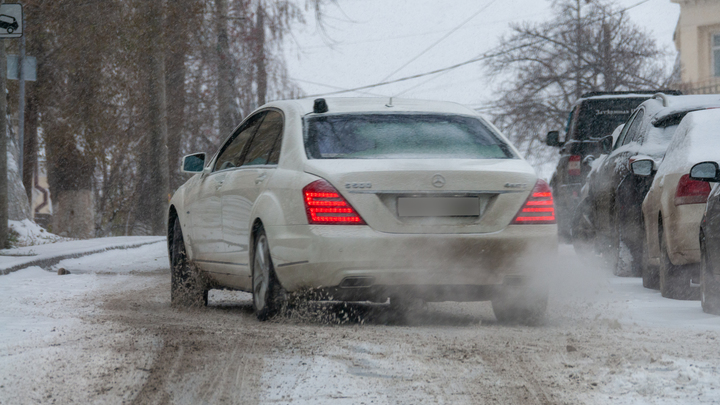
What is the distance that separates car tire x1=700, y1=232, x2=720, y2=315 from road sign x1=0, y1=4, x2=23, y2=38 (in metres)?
9.80

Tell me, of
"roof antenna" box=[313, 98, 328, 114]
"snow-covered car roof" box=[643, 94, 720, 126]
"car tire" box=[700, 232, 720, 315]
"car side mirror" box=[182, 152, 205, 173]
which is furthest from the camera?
"snow-covered car roof" box=[643, 94, 720, 126]

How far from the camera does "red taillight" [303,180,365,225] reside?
582 centimetres

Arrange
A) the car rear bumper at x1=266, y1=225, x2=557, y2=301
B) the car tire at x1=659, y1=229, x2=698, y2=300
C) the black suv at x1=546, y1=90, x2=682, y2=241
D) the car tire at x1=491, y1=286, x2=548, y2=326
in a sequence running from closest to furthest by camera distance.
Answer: the car rear bumper at x1=266, y1=225, x2=557, y2=301, the car tire at x1=491, y1=286, x2=548, y2=326, the car tire at x1=659, y1=229, x2=698, y2=300, the black suv at x1=546, y1=90, x2=682, y2=241

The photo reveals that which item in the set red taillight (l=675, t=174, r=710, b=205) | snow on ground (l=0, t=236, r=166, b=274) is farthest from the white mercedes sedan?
snow on ground (l=0, t=236, r=166, b=274)

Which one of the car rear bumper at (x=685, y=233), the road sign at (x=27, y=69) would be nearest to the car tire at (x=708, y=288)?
the car rear bumper at (x=685, y=233)

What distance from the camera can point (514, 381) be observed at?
4273mm

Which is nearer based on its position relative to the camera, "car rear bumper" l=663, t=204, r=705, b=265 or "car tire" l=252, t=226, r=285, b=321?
"car tire" l=252, t=226, r=285, b=321

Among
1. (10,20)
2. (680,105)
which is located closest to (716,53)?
(680,105)

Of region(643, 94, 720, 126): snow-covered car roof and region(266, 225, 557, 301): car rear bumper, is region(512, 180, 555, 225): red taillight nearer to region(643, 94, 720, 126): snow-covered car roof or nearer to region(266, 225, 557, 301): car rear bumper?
region(266, 225, 557, 301): car rear bumper

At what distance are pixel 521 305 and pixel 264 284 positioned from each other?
1.65 metres

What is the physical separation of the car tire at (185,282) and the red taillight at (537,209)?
2.96m

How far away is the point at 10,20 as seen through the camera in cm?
1324

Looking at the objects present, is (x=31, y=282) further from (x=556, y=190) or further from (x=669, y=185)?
(x=556, y=190)

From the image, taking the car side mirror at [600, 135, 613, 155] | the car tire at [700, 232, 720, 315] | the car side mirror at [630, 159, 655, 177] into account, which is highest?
the car side mirror at [600, 135, 613, 155]
